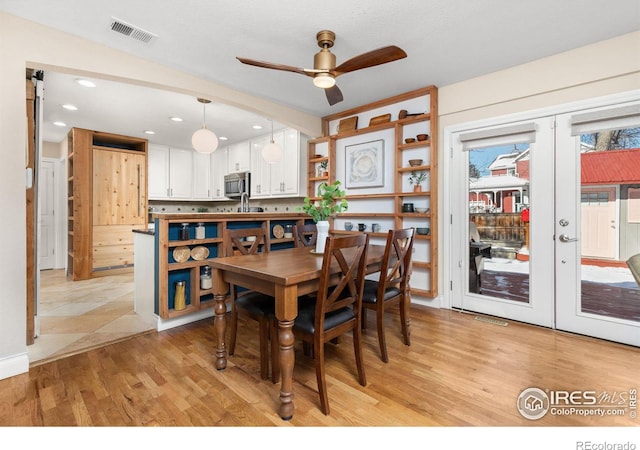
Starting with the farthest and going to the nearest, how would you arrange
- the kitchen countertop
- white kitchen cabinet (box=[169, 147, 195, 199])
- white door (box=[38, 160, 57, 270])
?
white kitchen cabinet (box=[169, 147, 195, 199]), white door (box=[38, 160, 57, 270]), the kitchen countertop

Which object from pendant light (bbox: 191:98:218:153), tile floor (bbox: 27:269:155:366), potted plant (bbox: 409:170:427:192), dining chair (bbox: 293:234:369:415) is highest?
pendant light (bbox: 191:98:218:153)

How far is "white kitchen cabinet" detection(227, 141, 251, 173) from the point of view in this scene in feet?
18.7

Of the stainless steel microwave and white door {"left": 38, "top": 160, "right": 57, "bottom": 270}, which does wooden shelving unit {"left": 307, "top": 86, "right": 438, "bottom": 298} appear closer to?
the stainless steel microwave

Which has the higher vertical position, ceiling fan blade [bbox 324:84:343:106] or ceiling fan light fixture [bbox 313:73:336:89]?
ceiling fan blade [bbox 324:84:343:106]

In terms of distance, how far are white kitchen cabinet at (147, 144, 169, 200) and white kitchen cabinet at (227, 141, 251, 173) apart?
1.29 m

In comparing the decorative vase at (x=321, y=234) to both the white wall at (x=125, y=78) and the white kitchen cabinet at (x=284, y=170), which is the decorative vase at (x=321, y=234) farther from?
the white kitchen cabinet at (x=284, y=170)

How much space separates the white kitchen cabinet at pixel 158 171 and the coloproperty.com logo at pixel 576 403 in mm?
6387

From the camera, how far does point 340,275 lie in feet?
6.30

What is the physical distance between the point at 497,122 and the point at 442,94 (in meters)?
0.70

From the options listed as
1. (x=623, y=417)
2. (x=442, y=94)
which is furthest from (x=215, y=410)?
(x=442, y=94)

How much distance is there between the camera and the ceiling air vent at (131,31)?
2170 mm

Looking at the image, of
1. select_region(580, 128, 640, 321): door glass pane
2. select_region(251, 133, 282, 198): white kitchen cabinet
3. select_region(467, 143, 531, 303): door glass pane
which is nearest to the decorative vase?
select_region(467, 143, 531, 303): door glass pane

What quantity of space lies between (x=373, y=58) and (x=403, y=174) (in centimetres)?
191

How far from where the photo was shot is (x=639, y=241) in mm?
2432
